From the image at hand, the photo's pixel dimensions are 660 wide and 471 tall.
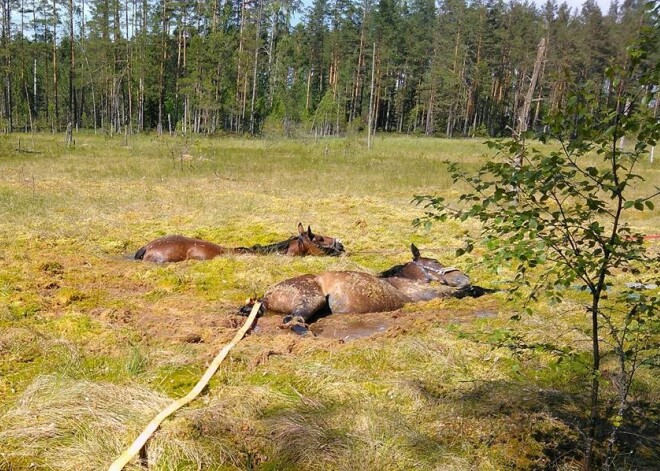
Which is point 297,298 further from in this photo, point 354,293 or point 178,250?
point 178,250

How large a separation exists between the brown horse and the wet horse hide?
1981 mm

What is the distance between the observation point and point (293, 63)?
2436 inches

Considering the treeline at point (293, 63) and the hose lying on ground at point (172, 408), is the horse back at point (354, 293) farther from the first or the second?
the treeline at point (293, 63)

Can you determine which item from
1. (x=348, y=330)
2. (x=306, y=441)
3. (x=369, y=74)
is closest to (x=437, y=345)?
(x=348, y=330)

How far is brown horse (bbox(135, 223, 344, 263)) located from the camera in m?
8.53

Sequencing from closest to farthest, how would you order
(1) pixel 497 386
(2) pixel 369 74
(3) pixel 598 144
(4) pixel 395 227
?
1. (3) pixel 598 144
2. (1) pixel 497 386
3. (4) pixel 395 227
4. (2) pixel 369 74

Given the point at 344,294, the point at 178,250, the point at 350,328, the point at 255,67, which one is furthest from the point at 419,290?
the point at 255,67

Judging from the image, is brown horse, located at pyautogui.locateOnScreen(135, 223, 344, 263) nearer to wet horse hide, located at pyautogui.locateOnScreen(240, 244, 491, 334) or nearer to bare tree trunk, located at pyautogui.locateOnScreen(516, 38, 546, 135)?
wet horse hide, located at pyautogui.locateOnScreen(240, 244, 491, 334)

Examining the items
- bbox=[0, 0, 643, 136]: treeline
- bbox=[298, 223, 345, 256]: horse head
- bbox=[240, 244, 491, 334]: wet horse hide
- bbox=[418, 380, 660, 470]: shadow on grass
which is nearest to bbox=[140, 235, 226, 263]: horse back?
bbox=[298, 223, 345, 256]: horse head

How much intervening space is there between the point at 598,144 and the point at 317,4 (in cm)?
7422

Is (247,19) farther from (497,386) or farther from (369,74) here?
(497,386)

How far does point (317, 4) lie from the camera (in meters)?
69.4

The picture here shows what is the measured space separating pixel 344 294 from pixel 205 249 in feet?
10.7

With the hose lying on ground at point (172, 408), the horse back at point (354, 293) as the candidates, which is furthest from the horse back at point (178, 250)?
the hose lying on ground at point (172, 408)
